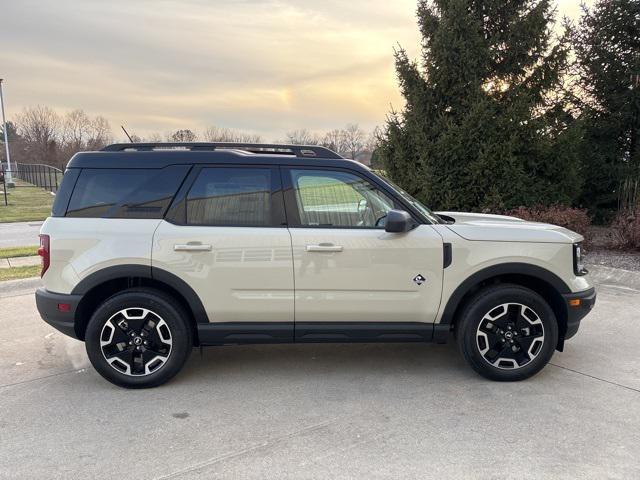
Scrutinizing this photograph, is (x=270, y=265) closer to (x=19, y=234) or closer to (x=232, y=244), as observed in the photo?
(x=232, y=244)

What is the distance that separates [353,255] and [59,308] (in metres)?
2.36

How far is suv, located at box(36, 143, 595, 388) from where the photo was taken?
374 cm

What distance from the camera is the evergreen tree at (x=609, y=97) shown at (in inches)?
444

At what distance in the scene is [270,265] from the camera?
3744 mm

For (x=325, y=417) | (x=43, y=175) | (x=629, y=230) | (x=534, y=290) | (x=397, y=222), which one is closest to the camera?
(x=325, y=417)

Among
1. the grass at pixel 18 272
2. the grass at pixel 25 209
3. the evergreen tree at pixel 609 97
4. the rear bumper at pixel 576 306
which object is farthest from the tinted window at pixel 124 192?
the grass at pixel 25 209

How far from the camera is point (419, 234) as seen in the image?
379 centimetres

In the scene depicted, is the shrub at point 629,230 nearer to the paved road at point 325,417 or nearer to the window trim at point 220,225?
the paved road at point 325,417

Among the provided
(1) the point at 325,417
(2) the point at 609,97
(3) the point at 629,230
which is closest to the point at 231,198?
(1) the point at 325,417

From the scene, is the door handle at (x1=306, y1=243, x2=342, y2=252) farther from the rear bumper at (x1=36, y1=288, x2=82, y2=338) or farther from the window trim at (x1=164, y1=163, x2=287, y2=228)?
the rear bumper at (x1=36, y1=288, x2=82, y2=338)

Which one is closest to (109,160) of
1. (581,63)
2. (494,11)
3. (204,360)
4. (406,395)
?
(204,360)

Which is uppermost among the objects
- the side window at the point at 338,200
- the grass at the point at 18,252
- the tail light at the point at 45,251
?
the side window at the point at 338,200

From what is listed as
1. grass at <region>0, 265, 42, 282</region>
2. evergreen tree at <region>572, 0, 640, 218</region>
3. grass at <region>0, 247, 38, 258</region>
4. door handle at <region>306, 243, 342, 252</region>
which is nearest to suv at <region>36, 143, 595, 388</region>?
door handle at <region>306, 243, 342, 252</region>

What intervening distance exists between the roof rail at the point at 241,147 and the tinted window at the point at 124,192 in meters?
0.26
